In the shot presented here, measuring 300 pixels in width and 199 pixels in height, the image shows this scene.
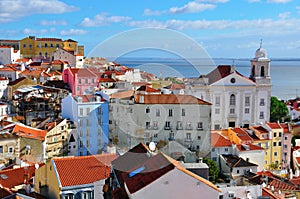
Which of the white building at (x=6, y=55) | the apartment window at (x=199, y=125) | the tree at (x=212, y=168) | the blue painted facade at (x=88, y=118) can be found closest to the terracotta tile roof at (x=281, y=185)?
the tree at (x=212, y=168)

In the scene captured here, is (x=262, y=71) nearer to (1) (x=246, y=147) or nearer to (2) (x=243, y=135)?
(2) (x=243, y=135)

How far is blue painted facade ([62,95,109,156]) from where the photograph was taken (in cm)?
1026

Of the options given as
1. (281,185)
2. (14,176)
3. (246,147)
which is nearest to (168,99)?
(246,147)

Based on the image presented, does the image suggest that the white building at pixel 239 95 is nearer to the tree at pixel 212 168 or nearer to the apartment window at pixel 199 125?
the apartment window at pixel 199 125

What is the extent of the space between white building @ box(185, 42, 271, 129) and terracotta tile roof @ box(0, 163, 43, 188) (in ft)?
26.7

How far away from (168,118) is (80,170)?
378 cm

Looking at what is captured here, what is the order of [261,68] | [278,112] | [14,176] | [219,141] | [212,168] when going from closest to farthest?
1. [14,176]
2. [212,168]
3. [219,141]
4. [261,68]
5. [278,112]

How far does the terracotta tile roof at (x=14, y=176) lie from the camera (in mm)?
6746

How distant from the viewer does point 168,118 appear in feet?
31.1

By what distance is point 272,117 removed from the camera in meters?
18.0

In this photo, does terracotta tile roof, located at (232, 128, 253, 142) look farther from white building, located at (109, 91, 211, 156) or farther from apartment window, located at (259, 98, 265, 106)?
apartment window, located at (259, 98, 265, 106)

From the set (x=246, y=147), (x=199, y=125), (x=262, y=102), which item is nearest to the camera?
(x=199, y=125)

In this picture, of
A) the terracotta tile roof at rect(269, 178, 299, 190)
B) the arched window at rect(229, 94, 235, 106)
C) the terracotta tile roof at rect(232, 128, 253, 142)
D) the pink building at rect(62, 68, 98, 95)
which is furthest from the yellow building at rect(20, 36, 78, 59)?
the terracotta tile roof at rect(269, 178, 299, 190)

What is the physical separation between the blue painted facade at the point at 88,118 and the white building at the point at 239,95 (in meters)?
4.68
